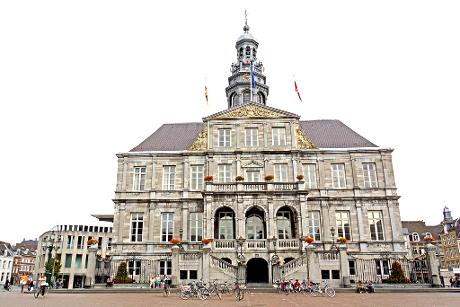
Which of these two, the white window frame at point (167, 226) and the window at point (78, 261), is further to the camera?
the window at point (78, 261)

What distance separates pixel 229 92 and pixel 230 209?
20.5 meters

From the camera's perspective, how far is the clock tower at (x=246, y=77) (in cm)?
4838

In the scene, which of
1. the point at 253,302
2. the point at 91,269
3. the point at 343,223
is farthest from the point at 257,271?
the point at 253,302

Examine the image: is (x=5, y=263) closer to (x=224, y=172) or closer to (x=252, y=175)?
(x=224, y=172)

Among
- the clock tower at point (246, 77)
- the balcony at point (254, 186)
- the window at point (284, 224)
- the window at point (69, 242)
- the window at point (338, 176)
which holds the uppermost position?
the clock tower at point (246, 77)

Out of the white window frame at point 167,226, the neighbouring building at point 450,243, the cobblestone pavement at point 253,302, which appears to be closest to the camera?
the cobblestone pavement at point 253,302

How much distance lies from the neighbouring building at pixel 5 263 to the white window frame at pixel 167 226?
74.1 meters

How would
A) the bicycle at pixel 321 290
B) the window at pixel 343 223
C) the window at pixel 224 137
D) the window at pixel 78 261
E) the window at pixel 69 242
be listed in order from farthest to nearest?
1. the window at pixel 69 242
2. the window at pixel 78 261
3. the window at pixel 224 137
4. the window at pixel 343 223
5. the bicycle at pixel 321 290

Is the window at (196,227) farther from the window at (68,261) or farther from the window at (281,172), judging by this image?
the window at (68,261)

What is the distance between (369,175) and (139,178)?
2234 cm

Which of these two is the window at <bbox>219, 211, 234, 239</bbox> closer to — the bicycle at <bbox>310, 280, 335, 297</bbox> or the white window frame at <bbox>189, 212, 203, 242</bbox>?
the white window frame at <bbox>189, 212, 203, 242</bbox>

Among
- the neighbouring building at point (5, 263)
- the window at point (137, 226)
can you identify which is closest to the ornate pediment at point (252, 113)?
the window at point (137, 226)

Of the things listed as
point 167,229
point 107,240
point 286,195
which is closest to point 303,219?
point 286,195

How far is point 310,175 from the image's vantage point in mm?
36781
